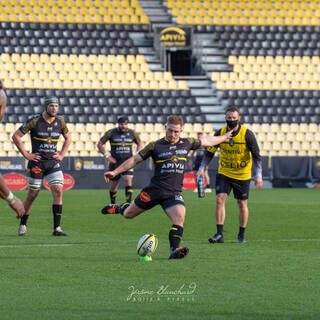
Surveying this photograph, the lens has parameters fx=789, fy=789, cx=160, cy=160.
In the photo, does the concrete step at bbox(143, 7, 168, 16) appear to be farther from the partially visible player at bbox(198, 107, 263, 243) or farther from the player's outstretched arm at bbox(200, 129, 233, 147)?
the player's outstretched arm at bbox(200, 129, 233, 147)

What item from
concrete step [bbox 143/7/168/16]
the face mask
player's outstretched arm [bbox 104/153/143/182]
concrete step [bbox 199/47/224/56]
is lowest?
player's outstretched arm [bbox 104/153/143/182]

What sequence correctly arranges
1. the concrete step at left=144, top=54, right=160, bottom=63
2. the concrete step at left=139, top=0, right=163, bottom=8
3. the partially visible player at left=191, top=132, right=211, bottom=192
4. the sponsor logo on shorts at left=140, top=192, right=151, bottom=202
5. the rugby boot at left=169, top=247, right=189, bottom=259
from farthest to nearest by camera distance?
the concrete step at left=139, top=0, right=163, bottom=8 → the concrete step at left=144, top=54, right=160, bottom=63 → the partially visible player at left=191, top=132, right=211, bottom=192 → the sponsor logo on shorts at left=140, top=192, right=151, bottom=202 → the rugby boot at left=169, top=247, right=189, bottom=259

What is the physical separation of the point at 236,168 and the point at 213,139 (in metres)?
1.39

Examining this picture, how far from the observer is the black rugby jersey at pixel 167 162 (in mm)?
9891

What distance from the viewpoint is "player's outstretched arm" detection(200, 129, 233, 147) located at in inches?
405

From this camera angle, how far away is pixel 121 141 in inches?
772

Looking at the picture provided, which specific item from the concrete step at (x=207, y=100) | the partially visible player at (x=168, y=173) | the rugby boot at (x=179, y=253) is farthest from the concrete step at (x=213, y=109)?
the rugby boot at (x=179, y=253)

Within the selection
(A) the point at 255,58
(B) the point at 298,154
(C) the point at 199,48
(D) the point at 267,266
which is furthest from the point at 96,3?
(D) the point at 267,266

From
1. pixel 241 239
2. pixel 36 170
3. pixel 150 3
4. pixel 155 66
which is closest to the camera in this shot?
pixel 241 239

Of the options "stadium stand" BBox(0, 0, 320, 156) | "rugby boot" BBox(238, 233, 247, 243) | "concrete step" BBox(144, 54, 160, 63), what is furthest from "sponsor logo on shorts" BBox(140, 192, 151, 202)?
"concrete step" BBox(144, 54, 160, 63)

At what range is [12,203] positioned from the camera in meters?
7.77

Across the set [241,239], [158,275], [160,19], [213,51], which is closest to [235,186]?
[241,239]

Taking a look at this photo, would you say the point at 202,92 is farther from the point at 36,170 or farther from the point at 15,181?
the point at 36,170

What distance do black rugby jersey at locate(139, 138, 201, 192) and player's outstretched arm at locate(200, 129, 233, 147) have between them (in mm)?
422
